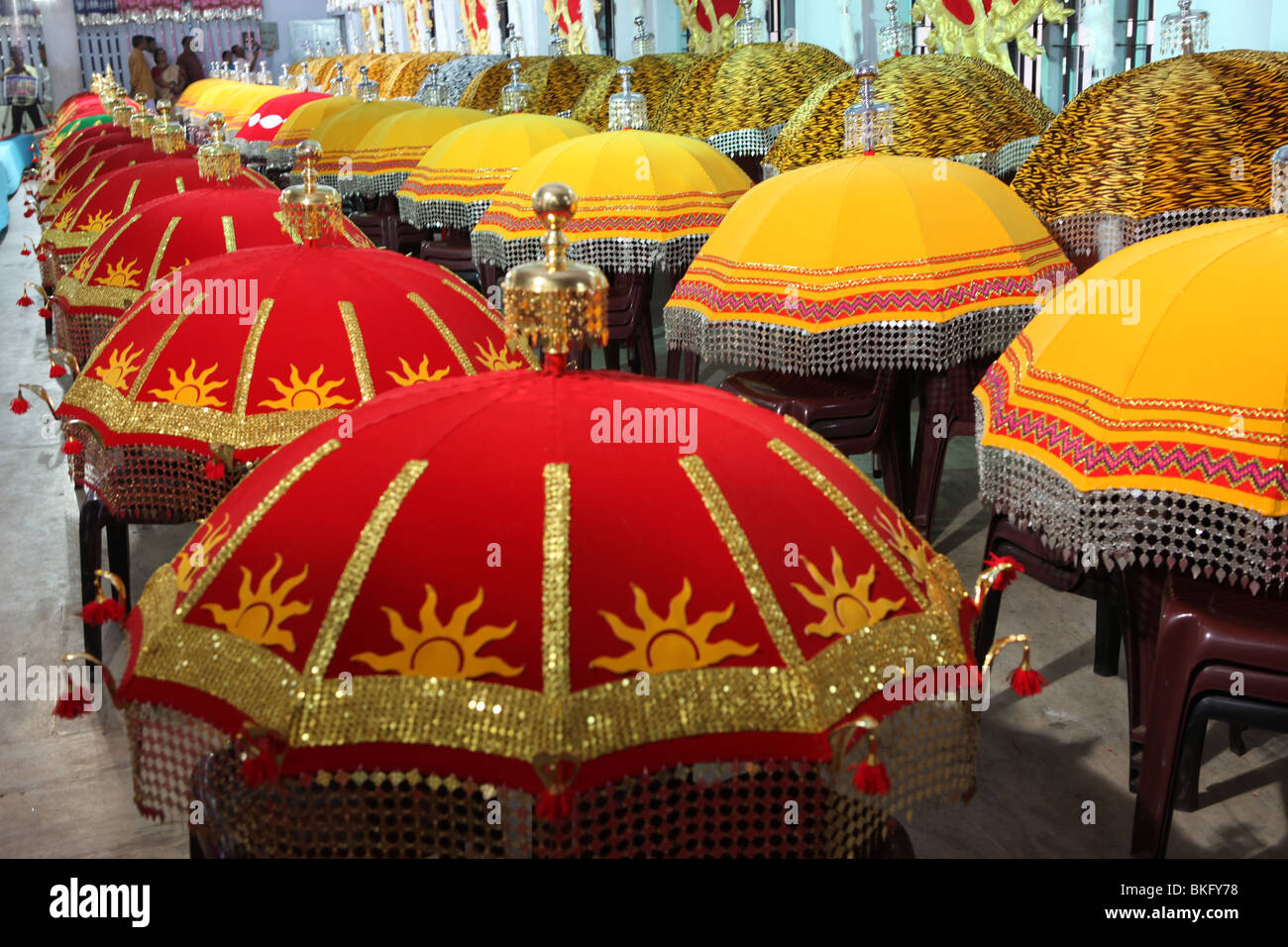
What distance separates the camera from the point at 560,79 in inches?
399

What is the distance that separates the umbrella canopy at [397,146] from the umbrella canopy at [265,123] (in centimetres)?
531

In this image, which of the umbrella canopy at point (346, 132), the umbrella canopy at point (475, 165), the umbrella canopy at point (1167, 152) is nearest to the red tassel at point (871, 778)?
the umbrella canopy at point (1167, 152)

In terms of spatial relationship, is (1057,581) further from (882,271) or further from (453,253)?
(453,253)

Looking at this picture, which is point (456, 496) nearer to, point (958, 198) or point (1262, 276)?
point (1262, 276)

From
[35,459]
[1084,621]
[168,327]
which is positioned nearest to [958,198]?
[1084,621]

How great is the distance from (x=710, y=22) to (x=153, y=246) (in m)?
7.32

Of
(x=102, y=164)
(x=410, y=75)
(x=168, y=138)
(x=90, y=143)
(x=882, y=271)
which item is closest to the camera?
(x=882, y=271)

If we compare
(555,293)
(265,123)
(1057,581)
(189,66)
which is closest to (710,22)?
(265,123)

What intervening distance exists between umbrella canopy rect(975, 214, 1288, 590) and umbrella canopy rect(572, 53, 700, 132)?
605 cm

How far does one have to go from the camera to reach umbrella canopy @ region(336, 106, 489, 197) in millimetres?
9289

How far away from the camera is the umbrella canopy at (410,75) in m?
16.4

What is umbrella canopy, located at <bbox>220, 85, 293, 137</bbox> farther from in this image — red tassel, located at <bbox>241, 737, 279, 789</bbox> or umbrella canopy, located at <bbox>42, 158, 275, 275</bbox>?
red tassel, located at <bbox>241, 737, 279, 789</bbox>

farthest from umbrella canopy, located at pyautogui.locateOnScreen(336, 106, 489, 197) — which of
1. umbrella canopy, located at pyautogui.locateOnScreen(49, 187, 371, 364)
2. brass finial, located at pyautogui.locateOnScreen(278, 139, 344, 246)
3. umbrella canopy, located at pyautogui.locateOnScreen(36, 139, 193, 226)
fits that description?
brass finial, located at pyautogui.locateOnScreen(278, 139, 344, 246)

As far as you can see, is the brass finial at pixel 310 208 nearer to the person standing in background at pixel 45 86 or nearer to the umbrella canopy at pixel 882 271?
the umbrella canopy at pixel 882 271
